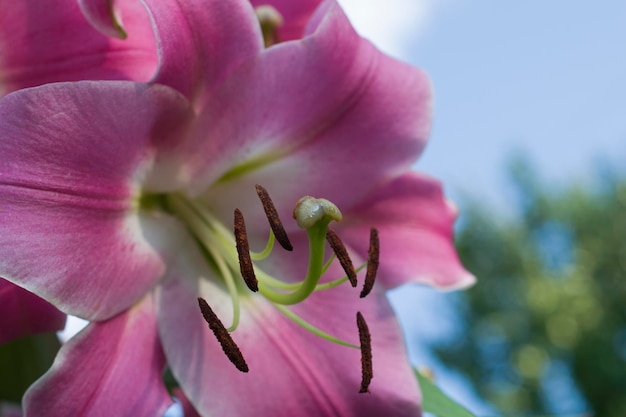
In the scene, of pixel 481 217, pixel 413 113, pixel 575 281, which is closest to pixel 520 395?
pixel 575 281

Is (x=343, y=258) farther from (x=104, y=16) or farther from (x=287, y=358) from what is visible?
(x=104, y=16)

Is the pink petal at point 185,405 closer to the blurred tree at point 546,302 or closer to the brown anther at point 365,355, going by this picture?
the brown anther at point 365,355

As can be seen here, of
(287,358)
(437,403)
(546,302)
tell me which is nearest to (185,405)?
(287,358)

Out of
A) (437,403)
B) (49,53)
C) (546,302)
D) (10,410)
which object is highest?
(49,53)

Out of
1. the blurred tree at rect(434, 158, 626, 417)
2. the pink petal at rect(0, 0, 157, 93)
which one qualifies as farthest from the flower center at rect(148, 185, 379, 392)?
the blurred tree at rect(434, 158, 626, 417)

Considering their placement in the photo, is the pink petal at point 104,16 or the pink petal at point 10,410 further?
the pink petal at point 10,410

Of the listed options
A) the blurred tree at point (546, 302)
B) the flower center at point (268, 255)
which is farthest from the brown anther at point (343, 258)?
the blurred tree at point (546, 302)
